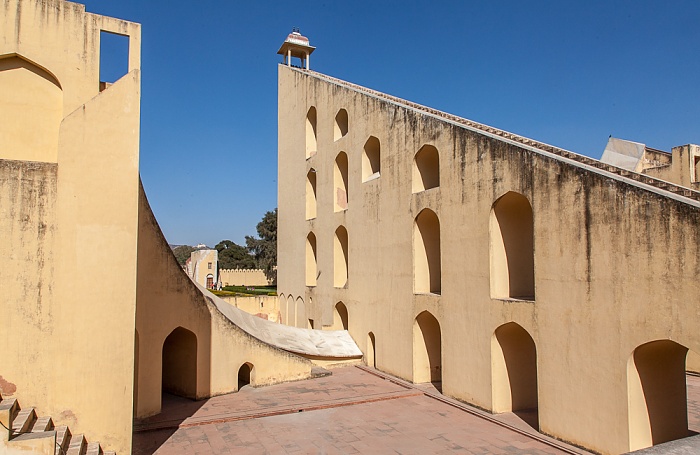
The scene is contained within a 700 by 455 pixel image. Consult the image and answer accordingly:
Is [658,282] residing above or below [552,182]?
below

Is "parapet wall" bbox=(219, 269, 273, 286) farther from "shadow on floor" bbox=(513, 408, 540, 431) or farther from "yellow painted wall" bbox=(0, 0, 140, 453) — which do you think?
"yellow painted wall" bbox=(0, 0, 140, 453)

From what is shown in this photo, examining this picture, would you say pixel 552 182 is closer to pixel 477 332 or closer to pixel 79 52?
pixel 477 332

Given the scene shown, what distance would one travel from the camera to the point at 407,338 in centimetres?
1207

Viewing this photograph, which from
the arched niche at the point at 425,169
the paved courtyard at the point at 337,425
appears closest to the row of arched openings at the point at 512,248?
the paved courtyard at the point at 337,425

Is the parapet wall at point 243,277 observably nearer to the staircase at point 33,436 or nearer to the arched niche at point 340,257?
the arched niche at point 340,257

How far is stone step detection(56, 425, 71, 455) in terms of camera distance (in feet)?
18.5

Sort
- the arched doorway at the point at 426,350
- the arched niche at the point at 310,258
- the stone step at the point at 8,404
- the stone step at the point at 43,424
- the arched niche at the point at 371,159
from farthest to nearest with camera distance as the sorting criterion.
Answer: the arched niche at the point at 310,258 → the arched niche at the point at 371,159 → the arched doorway at the point at 426,350 → the stone step at the point at 43,424 → the stone step at the point at 8,404

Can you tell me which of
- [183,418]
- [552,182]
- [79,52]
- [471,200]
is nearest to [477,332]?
[471,200]

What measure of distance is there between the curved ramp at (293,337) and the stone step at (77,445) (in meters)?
5.15

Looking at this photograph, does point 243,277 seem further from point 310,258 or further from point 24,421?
point 24,421

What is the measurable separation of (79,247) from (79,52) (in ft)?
8.62

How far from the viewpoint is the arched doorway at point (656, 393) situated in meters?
6.76

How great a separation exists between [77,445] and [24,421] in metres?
0.63

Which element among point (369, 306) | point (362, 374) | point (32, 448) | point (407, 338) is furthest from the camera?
point (369, 306)
